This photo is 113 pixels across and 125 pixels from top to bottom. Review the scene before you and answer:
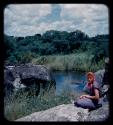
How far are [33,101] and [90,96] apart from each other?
1.91 ft

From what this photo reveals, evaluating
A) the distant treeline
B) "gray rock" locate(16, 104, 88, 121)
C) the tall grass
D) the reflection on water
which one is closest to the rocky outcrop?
"gray rock" locate(16, 104, 88, 121)

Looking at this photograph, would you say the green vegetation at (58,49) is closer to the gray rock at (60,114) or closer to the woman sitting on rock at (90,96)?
the woman sitting on rock at (90,96)

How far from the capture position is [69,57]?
2881mm

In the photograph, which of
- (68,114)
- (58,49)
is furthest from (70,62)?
(68,114)

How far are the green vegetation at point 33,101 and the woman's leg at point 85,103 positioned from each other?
0.23 feet

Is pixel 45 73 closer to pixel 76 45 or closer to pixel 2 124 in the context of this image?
pixel 76 45

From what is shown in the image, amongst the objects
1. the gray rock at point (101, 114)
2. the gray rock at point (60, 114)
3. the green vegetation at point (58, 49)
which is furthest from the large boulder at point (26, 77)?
the gray rock at point (101, 114)

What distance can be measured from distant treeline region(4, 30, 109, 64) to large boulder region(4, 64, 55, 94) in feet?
0.27

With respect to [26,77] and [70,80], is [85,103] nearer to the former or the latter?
[70,80]

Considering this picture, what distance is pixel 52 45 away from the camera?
2.88 meters

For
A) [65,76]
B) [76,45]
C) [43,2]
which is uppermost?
Answer: [43,2]

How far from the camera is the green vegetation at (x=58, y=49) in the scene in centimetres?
279

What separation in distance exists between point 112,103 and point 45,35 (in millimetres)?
920

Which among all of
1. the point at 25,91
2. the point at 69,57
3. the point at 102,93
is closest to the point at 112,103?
the point at 102,93
